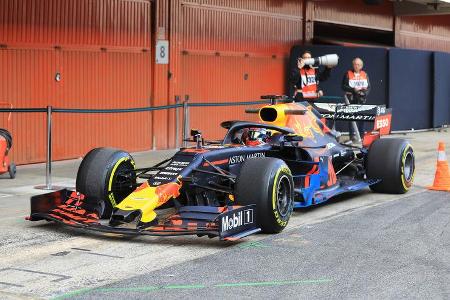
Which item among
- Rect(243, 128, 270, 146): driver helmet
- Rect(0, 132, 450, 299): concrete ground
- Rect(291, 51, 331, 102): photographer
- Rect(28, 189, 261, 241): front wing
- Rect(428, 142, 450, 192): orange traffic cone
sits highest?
Rect(291, 51, 331, 102): photographer

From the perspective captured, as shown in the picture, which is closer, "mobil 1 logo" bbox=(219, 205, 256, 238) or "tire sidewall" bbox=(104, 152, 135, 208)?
"mobil 1 logo" bbox=(219, 205, 256, 238)

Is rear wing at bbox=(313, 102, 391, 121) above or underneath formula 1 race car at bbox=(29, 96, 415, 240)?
above

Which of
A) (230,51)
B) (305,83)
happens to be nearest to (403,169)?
(305,83)

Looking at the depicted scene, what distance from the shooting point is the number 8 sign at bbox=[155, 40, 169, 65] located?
54.0 ft

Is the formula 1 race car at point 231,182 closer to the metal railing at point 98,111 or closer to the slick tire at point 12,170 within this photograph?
the metal railing at point 98,111

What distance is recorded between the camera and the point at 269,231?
329 inches

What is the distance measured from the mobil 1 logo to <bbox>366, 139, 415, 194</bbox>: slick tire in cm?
347

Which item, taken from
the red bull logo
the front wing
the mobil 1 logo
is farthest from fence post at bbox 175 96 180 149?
the mobil 1 logo

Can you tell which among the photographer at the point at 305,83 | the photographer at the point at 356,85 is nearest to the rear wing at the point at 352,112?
the photographer at the point at 305,83

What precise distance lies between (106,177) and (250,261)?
2.20 meters

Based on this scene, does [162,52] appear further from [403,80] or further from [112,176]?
[112,176]

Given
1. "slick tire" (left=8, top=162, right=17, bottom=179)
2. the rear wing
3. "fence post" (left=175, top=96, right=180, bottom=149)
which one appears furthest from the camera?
"fence post" (left=175, top=96, right=180, bottom=149)

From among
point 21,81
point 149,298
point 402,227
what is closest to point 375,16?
point 21,81

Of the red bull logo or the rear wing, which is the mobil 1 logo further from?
the rear wing
